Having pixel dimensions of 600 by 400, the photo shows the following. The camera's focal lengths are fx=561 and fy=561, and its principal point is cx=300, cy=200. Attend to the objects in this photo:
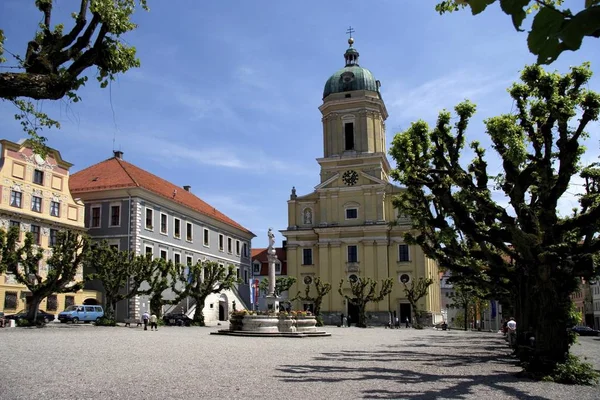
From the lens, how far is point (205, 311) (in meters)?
51.0

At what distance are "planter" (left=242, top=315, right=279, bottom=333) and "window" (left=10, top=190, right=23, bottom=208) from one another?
1763 centimetres

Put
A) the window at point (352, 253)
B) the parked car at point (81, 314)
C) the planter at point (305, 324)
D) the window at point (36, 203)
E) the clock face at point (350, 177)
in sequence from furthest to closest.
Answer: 1. the clock face at point (350, 177)
2. the window at point (352, 253)
3. the window at point (36, 203)
4. the parked car at point (81, 314)
5. the planter at point (305, 324)

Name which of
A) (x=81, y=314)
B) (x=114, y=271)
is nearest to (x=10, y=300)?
(x=81, y=314)

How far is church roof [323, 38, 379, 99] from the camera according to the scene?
6494cm

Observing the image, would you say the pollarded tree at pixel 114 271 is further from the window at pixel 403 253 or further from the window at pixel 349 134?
the window at pixel 349 134

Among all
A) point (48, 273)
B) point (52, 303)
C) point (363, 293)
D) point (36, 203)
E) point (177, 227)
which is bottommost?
point (52, 303)

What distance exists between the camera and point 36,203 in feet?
125

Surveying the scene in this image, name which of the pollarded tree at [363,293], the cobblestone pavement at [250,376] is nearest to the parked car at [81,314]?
the cobblestone pavement at [250,376]

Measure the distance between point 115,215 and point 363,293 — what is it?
77.2 ft

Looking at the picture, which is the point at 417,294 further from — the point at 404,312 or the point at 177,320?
the point at 177,320

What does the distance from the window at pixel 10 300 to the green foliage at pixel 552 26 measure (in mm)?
37521

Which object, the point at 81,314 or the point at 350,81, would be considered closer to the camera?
the point at 81,314

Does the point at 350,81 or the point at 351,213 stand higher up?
the point at 350,81

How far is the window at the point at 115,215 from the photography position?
43.8 m
